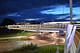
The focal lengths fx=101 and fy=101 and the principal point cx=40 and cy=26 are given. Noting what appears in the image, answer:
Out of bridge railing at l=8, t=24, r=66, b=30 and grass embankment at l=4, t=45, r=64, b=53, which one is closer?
grass embankment at l=4, t=45, r=64, b=53

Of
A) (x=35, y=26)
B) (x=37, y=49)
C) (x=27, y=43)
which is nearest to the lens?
(x=37, y=49)

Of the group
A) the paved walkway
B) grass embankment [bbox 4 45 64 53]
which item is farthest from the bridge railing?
grass embankment [bbox 4 45 64 53]

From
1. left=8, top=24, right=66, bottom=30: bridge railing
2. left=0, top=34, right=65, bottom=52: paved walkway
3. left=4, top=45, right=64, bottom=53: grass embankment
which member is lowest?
left=4, top=45, right=64, bottom=53: grass embankment

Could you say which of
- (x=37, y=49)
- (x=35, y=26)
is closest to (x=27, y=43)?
(x=37, y=49)

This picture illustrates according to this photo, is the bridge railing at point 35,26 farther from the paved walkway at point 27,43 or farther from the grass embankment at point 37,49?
the grass embankment at point 37,49

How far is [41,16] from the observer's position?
11.0ft

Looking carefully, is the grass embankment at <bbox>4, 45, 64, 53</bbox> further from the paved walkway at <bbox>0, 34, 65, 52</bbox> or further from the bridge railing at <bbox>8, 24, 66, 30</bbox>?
the bridge railing at <bbox>8, 24, 66, 30</bbox>

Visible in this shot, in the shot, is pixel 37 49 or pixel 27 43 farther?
pixel 27 43

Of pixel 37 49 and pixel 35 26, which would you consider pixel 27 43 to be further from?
pixel 35 26

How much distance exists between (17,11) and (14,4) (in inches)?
10.2

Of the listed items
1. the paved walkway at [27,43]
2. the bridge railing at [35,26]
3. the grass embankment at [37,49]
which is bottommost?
the grass embankment at [37,49]

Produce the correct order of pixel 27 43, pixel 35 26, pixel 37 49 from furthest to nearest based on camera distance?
pixel 35 26, pixel 27 43, pixel 37 49

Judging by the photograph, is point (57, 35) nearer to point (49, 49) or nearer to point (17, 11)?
point (49, 49)

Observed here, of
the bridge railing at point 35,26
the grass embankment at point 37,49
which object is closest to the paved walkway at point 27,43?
the grass embankment at point 37,49
